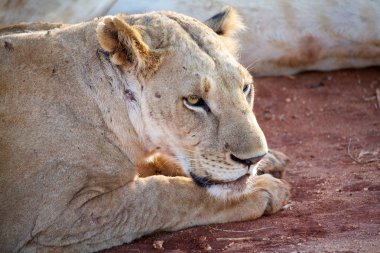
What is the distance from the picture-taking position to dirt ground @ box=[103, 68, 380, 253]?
4508 mm

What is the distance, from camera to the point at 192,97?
14.6 feet

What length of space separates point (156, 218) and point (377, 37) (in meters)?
3.60

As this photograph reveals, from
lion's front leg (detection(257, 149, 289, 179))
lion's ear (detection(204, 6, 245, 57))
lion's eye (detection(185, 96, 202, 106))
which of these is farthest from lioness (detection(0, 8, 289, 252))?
lion's front leg (detection(257, 149, 289, 179))

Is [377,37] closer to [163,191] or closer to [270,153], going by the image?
[270,153]

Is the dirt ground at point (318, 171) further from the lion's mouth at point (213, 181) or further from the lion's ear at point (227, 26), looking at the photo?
the lion's ear at point (227, 26)

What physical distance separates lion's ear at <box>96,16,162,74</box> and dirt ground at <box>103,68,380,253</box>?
944 mm

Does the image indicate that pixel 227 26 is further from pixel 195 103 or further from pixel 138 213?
pixel 138 213

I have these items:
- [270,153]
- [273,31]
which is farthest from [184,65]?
[273,31]

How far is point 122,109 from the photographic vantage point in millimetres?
4680

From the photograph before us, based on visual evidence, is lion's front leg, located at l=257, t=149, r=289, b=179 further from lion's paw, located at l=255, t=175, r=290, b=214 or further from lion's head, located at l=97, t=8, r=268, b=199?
lion's head, located at l=97, t=8, r=268, b=199

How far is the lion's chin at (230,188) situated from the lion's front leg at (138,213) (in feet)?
0.48

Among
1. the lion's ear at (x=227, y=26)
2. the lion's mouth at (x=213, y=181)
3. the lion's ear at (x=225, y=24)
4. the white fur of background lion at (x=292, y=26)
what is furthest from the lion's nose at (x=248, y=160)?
the white fur of background lion at (x=292, y=26)

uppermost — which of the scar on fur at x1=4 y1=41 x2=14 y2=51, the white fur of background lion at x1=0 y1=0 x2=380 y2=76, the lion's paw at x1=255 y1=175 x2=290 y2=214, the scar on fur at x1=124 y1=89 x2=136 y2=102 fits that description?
the scar on fur at x1=4 y1=41 x2=14 y2=51

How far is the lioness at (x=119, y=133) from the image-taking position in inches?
175
